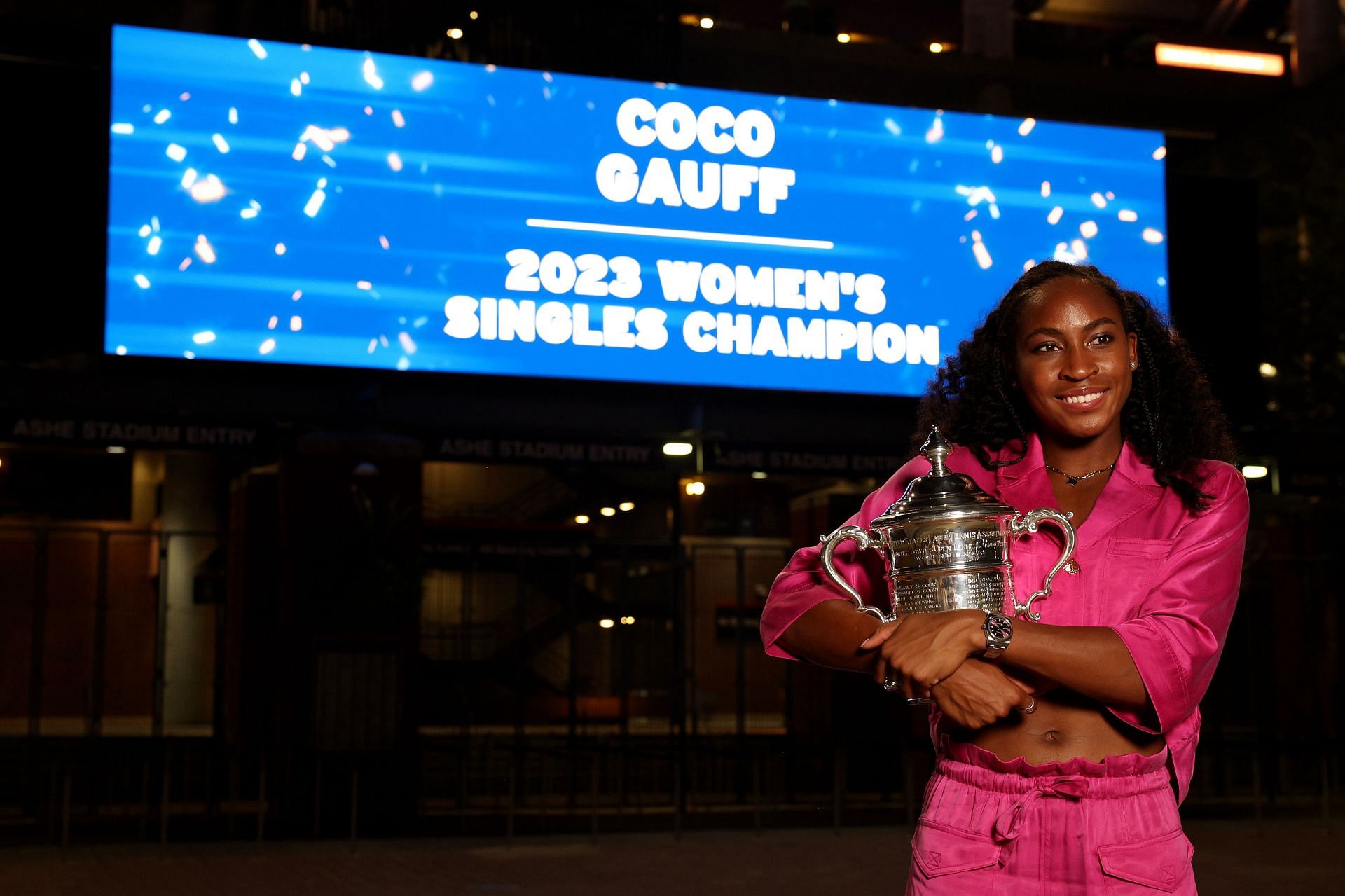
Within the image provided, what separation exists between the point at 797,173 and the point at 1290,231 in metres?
6.86

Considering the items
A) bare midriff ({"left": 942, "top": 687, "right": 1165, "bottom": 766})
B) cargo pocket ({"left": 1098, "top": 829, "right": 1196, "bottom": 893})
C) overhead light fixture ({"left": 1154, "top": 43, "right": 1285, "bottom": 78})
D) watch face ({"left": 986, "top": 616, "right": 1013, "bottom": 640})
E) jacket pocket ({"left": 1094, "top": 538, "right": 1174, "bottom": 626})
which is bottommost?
cargo pocket ({"left": 1098, "top": 829, "right": 1196, "bottom": 893})

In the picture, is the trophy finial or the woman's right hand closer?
the woman's right hand

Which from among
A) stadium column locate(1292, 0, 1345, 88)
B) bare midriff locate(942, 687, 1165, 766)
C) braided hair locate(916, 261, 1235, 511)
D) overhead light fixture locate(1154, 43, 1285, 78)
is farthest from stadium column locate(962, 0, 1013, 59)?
bare midriff locate(942, 687, 1165, 766)

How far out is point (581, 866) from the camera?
10258 mm

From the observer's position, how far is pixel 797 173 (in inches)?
527

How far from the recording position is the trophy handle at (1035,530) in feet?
7.41

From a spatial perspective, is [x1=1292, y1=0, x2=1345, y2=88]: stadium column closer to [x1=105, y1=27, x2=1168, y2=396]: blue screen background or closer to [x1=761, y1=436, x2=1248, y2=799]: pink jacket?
[x1=105, y1=27, x2=1168, y2=396]: blue screen background

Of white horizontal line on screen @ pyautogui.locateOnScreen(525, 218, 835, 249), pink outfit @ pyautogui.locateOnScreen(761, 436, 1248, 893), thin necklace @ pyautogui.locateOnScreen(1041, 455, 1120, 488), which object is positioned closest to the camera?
pink outfit @ pyautogui.locateOnScreen(761, 436, 1248, 893)

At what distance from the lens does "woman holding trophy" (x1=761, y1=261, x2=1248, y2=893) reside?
7.19 ft

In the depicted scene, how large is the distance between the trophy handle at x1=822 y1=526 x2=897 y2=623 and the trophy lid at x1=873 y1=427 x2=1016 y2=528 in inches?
1.2

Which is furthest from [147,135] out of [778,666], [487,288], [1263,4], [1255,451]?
[1263,4]

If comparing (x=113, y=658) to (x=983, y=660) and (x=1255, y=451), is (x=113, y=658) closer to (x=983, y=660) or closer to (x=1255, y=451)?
(x=1255, y=451)

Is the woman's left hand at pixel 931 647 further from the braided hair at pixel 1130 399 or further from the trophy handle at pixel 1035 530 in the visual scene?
the braided hair at pixel 1130 399

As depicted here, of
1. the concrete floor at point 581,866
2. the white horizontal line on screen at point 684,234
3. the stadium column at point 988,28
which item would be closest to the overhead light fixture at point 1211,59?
the stadium column at point 988,28
